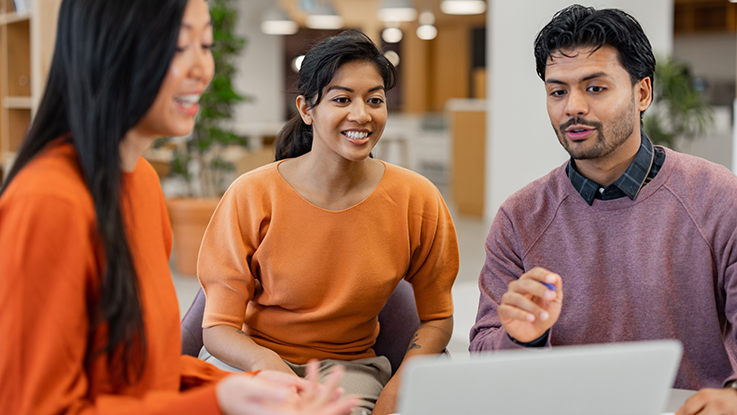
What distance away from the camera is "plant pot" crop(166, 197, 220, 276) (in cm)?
425

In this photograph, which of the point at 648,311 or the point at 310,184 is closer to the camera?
the point at 648,311

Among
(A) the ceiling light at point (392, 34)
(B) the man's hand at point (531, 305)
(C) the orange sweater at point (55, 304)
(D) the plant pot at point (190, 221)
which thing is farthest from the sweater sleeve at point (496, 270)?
(A) the ceiling light at point (392, 34)

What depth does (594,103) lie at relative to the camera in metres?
1.44

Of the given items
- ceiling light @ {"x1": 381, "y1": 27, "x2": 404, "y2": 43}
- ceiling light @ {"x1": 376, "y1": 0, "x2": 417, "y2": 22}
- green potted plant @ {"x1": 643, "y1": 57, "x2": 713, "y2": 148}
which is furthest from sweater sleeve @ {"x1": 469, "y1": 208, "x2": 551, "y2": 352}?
ceiling light @ {"x1": 381, "y1": 27, "x2": 404, "y2": 43}

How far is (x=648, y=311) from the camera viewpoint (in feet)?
4.56

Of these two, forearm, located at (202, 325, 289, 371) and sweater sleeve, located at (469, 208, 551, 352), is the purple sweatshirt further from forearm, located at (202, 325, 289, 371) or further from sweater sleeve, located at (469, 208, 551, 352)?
forearm, located at (202, 325, 289, 371)

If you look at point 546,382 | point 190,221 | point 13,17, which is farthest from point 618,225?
point 13,17

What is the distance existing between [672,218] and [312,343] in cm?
83

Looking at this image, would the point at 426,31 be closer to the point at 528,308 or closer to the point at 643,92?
the point at 643,92

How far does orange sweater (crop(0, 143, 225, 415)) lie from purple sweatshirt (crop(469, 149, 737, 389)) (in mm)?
738

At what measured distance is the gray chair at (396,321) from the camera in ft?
5.65

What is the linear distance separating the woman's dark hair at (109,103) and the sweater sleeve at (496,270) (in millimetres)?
781

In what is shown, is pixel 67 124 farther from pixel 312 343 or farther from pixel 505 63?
pixel 505 63

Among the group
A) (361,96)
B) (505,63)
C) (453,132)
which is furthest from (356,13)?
(361,96)
